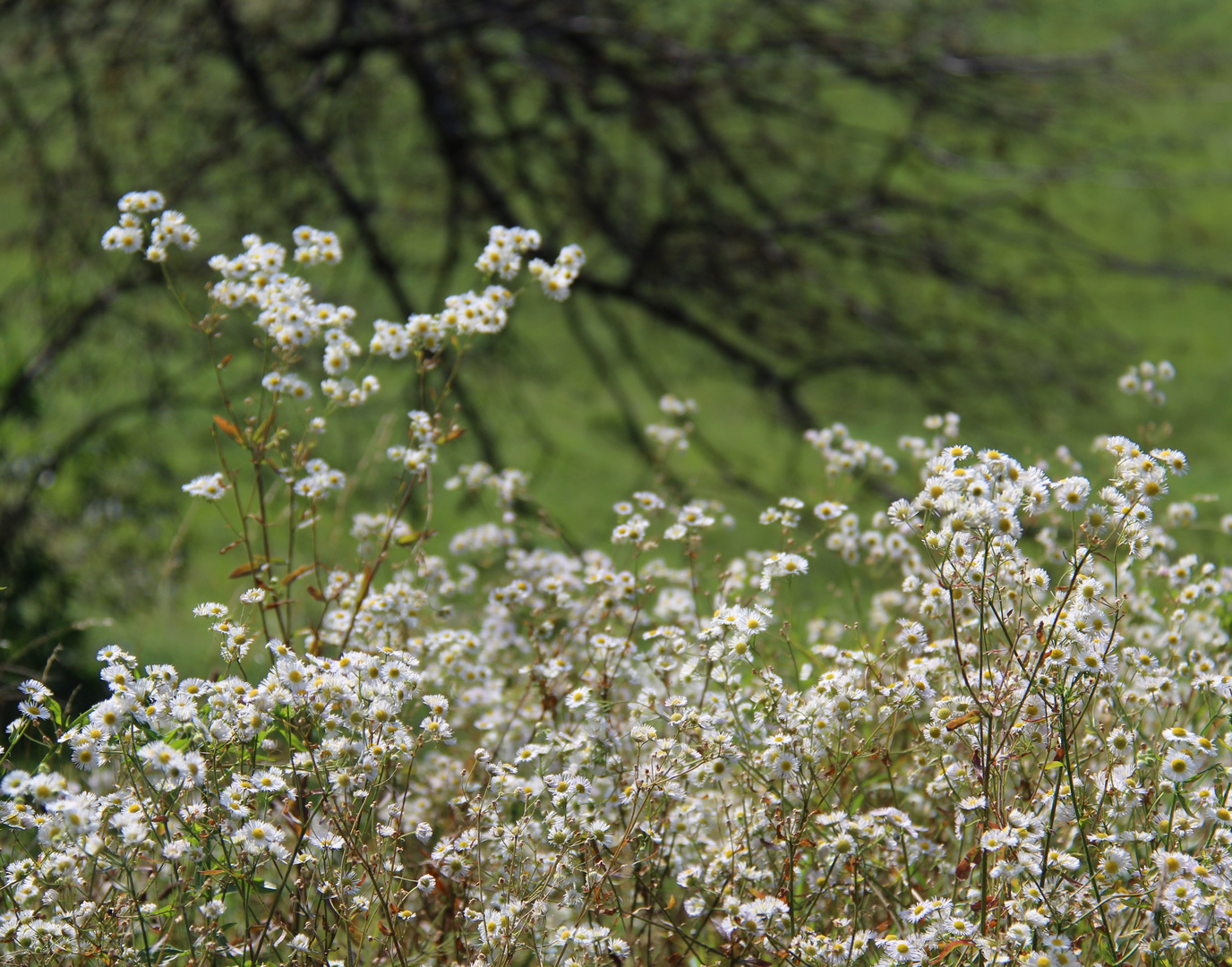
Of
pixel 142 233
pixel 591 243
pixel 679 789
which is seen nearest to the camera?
pixel 679 789

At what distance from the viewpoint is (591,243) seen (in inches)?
253

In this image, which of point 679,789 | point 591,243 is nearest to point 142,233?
point 679,789

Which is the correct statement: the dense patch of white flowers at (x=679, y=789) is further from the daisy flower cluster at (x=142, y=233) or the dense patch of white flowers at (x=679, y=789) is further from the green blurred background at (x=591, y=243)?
the green blurred background at (x=591, y=243)

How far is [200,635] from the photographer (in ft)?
15.9

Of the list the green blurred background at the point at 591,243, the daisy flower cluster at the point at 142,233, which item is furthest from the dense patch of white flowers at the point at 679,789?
the green blurred background at the point at 591,243

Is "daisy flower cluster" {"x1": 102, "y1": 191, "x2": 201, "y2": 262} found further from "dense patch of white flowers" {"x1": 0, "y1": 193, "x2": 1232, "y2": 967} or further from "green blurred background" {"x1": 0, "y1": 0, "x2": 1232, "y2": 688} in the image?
"green blurred background" {"x1": 0, "y1": 0, "x2": 1232, "y2": 688}

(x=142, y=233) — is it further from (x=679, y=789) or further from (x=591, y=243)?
(x=591, y=243)

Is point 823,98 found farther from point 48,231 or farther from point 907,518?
point 907,518

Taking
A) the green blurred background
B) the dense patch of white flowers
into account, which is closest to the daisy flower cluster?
the dense patch of white flowers

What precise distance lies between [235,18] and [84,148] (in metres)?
0.96

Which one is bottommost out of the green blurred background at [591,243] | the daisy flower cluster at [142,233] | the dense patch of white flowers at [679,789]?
the dense patch of white flowers at [679,789]

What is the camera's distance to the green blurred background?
4875 mm

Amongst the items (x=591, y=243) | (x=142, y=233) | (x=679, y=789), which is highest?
(x=591, y=243)

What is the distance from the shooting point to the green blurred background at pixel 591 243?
192 inches
